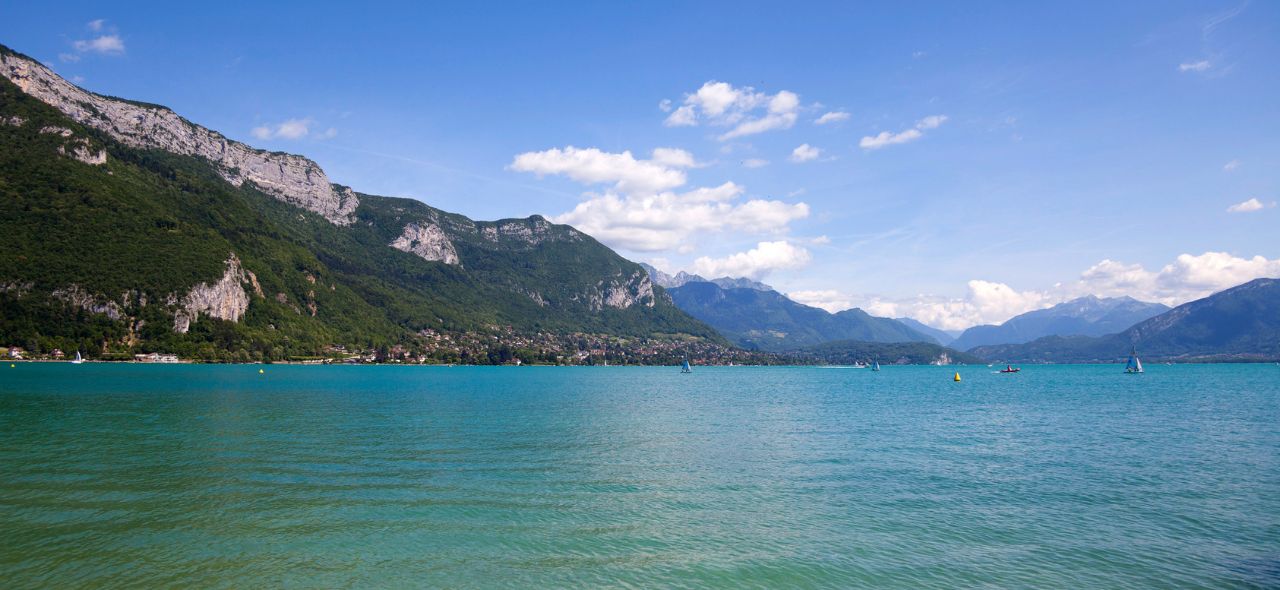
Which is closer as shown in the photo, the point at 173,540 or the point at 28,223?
the point at 173,540

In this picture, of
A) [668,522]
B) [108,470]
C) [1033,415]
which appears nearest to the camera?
[668,522]

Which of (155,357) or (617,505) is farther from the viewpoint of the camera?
(155,357)

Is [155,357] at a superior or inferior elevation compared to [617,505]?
superior

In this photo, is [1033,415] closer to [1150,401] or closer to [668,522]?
[1150,401]

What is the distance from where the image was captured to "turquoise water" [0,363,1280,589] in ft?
57.4

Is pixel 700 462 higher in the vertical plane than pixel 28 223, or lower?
lower

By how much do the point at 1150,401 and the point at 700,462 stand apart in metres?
81.8

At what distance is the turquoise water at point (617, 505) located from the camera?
1748 centimetres

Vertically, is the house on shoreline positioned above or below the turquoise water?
above

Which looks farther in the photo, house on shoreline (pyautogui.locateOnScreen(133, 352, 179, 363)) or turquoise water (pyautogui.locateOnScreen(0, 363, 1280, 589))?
house on shoreline (pyautogui.locateOnScreen(133, 352, 179, 363))

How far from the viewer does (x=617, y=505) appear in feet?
81.6

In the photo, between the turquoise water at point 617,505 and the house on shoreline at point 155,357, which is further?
the house on shoreline at point 155,357

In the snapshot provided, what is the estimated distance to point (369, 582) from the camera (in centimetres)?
1623

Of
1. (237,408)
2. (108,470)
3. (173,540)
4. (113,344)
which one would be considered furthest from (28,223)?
(173,540)
